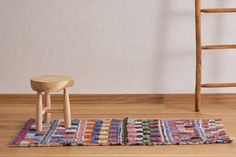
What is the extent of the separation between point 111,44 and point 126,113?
1.78 feet

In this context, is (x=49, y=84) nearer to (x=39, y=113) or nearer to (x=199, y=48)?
(x=39, y=113)

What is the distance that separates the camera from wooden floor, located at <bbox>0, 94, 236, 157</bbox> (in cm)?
272

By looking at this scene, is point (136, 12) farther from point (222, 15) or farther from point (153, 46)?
point (222, 15)

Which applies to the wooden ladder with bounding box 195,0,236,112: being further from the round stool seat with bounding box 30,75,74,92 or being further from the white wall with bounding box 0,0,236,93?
the round stool seat with bounding box 30,75,74,92

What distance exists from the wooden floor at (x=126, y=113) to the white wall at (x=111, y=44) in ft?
0.22

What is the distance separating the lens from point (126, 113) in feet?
11.5

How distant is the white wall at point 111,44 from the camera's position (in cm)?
368

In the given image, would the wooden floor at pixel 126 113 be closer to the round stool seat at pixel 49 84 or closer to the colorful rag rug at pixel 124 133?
the colorful rag rug at pixel 124 133

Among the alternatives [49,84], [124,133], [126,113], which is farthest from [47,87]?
[126,113]

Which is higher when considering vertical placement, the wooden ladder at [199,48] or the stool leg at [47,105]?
the wooden ladder at [199,48]

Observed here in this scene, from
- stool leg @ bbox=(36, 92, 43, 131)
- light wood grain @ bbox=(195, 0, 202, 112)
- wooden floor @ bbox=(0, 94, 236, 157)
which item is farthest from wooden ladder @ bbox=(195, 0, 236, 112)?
stool leg @ bbox=(36, 92, 43, 131)

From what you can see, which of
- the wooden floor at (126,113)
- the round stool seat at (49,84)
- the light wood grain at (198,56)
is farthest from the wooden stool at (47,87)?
the light wood grain at (198,56)

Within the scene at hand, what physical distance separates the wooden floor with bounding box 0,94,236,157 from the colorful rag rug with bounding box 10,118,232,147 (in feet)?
0.19

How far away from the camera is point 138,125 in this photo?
3188 mm
